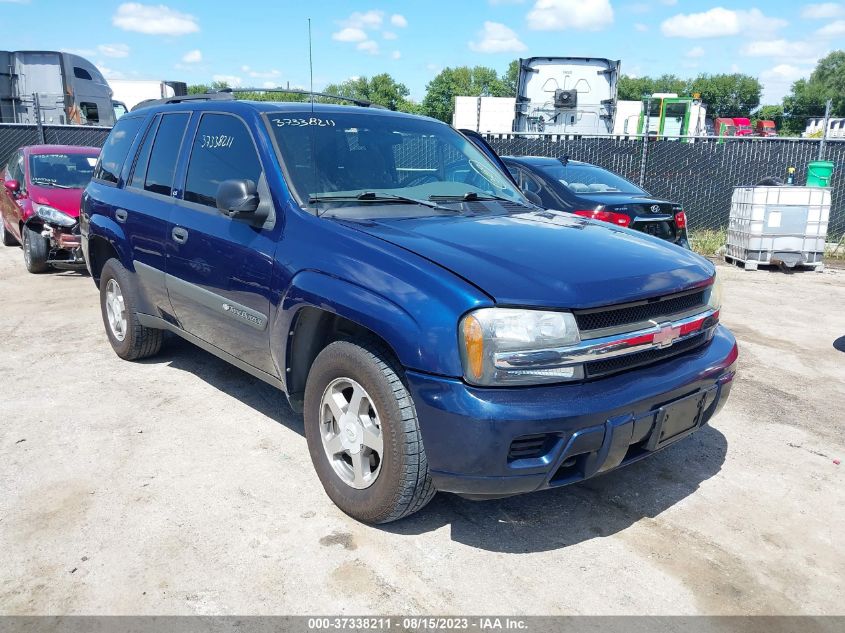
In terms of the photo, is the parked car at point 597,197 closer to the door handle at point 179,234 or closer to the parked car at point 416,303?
the parked car at point 416,303

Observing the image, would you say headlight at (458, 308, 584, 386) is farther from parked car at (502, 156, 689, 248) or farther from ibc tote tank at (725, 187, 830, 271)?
ibc tote tank at (725, 187, 830, 271)

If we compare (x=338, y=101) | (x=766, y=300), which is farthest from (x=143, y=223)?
(x=766, y=300)

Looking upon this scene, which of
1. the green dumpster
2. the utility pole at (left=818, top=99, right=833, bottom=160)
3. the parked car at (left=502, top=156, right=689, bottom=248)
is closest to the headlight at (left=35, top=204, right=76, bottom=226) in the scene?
the parked car at (left=502, top=156, right=689, bottom=248)

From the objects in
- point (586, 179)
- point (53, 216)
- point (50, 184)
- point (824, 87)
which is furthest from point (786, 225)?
point (824, 87)

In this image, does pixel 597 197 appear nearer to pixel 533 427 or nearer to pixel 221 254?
pixel 221 254

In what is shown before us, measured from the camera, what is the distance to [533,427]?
8.36ft

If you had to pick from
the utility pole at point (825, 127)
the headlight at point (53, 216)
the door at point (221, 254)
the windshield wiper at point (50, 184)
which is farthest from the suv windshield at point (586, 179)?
the windshield wiper at point (50, 184)

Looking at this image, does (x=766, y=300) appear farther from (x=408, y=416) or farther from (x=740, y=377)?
(x=408, y=416)

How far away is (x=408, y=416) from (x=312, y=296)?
0.75 m

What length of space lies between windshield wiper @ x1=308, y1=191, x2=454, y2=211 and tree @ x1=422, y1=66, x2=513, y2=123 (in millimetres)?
102620

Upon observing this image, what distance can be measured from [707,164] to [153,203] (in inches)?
463

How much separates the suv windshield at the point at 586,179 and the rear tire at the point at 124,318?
16.4 ft

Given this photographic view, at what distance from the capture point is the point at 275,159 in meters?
3.55

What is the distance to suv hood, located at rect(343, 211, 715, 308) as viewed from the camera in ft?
8.83
